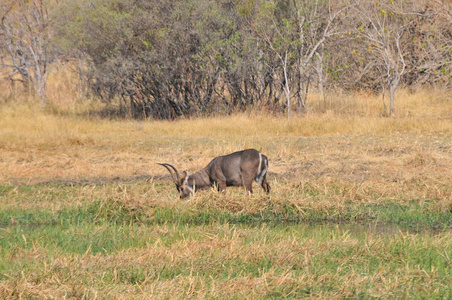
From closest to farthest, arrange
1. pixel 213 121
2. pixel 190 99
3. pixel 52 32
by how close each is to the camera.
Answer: pixel 213 121, pixel 190 99, pixel 52 32

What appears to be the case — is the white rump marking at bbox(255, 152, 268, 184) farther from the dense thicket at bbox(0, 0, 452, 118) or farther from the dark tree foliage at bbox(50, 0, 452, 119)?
the dense thicket at bbox(0, 0, 452, 118)

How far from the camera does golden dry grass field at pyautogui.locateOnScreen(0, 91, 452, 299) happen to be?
4.23 meters

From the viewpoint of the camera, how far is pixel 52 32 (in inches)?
956

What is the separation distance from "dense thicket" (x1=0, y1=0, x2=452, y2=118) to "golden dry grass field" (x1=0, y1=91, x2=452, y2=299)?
286cm

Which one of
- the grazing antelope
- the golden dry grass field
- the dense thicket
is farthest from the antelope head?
the dense thicket

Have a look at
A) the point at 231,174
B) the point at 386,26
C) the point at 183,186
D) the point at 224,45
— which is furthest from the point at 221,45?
the point at 231,174

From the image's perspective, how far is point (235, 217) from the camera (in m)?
7.26

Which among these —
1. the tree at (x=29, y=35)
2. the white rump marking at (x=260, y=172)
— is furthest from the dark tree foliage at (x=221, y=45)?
the white rump marking at (x=260, y=172)

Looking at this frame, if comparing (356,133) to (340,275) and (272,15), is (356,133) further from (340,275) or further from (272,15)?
(340,275)

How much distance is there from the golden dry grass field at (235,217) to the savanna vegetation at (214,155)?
0.03m

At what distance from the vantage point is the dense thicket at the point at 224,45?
1722 cm

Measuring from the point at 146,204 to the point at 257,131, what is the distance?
8236 mm

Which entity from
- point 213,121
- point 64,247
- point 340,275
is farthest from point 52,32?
point 340,275

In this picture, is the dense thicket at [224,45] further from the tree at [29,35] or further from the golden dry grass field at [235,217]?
the tree at [29,35]
